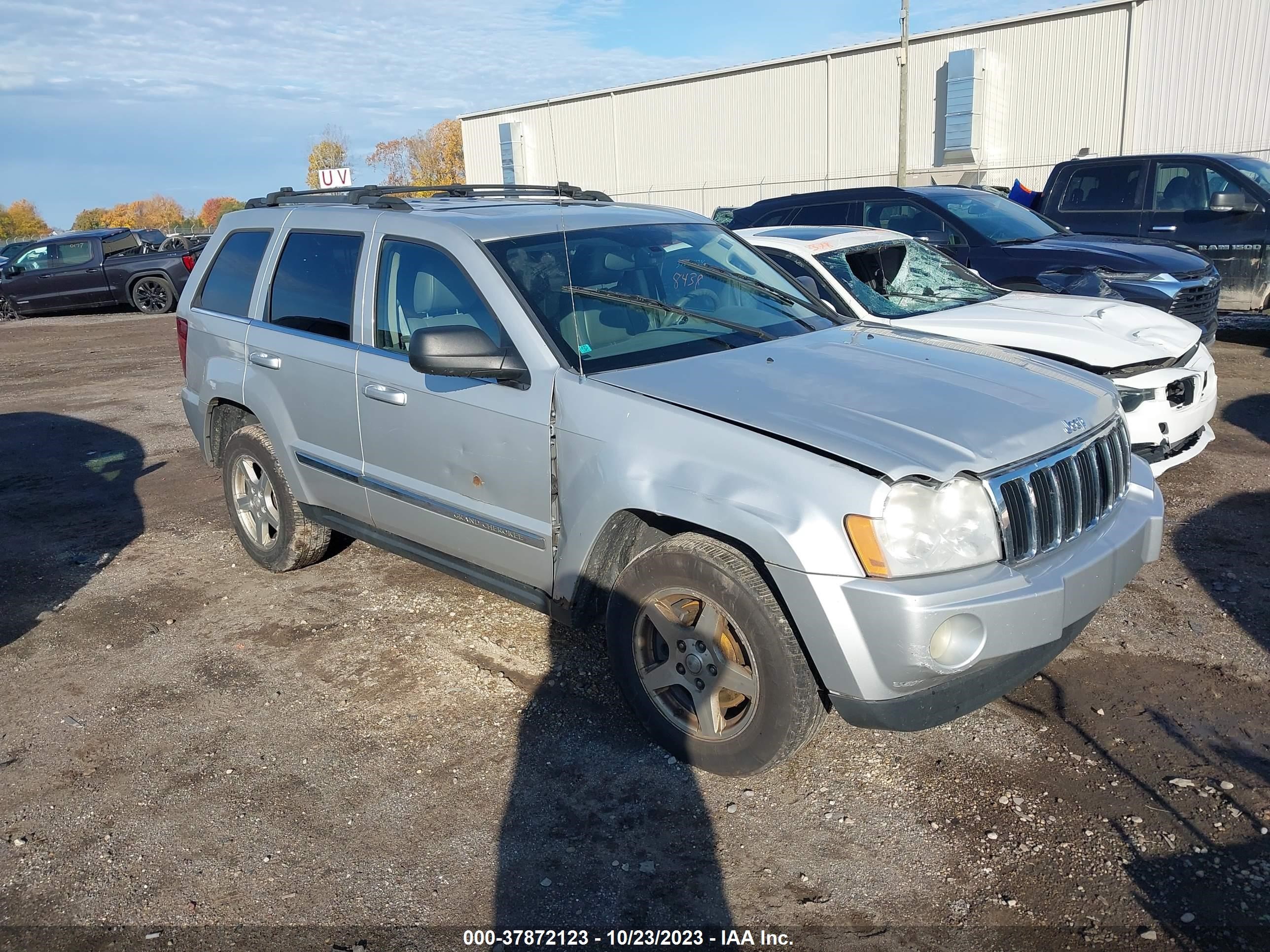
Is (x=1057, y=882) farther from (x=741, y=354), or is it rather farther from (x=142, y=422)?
(x=142, y=422)

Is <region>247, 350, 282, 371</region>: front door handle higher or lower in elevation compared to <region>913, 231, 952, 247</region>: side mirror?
lower

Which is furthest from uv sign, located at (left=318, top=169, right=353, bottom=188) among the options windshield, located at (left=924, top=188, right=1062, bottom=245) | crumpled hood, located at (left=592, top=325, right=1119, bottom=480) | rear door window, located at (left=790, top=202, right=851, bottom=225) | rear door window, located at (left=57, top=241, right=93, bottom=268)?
crumpled hood, located at (left=592, top=325, right=1119, bottom=480)

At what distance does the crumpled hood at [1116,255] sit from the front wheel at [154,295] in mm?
17894

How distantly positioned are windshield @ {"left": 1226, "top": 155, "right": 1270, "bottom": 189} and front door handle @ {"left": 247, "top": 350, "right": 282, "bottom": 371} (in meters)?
10.1

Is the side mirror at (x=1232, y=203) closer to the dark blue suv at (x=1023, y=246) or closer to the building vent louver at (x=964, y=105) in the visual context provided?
the dark blue suv at (x=1023, y=246)

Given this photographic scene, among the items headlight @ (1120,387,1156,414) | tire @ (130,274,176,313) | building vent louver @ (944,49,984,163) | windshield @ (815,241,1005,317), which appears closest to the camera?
headlight @ (1120,387,1156,414)

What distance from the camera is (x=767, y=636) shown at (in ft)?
10.4

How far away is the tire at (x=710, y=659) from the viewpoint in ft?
10.5

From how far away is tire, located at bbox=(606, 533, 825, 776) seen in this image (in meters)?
3.19

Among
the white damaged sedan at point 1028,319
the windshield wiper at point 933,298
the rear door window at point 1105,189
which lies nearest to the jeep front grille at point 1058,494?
the white damaged sedan at point 1028,319

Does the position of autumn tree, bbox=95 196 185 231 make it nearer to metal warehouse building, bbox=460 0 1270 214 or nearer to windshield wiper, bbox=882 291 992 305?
metal warehouse building, bbox=460 0 1270 214

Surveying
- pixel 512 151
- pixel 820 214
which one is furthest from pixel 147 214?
pixel 820 214

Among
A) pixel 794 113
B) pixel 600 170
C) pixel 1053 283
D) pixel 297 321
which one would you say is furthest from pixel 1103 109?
pixel 297 321

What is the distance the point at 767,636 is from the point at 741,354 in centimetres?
121
